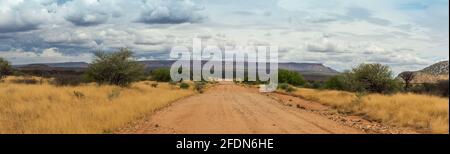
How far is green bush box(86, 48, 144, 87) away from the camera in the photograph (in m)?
44.0

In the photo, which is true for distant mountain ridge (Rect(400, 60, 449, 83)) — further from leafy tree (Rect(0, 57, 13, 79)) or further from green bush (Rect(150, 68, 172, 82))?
leafy tree (Rect(0, 57, 13, 79))

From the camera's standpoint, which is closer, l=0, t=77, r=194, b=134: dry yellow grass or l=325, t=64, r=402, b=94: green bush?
l=0, t=77, r=194, b=134: dry yellow grass

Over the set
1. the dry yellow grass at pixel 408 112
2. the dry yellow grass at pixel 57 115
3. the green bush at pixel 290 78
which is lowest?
the green bush at pixel 290 78

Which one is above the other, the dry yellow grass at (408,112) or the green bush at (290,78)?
the dry yellow grass at (408,112)

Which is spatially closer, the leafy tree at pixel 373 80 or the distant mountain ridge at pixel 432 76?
the leafy tree at pixel 373 80

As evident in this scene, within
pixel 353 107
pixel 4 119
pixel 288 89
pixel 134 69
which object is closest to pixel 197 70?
pixel 288 89

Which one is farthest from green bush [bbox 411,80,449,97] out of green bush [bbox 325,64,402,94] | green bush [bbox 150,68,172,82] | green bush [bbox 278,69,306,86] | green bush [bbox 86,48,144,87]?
green bush [bbox 150,68,172,82]

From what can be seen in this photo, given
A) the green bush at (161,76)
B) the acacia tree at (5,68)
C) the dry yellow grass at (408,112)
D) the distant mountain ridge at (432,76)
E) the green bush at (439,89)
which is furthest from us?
the green bush at (161,76)

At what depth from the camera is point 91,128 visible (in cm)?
1368

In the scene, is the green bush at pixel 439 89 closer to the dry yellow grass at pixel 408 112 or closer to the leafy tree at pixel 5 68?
the dry yellow grass at pixel 408 112

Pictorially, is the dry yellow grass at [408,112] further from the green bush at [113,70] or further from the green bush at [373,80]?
the green bush at [113,70]

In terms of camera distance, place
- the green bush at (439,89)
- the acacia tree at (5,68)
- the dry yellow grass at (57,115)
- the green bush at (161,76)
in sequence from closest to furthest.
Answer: the dry yellow grass at (57,115) → the green bush at (439,89) → the acacia tree at (5,68) → the green bush at (161,76)

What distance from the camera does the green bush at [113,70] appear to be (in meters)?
44.0

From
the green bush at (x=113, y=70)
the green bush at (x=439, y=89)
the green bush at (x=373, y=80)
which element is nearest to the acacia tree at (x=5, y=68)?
the green bush at (x=113, y=70)
